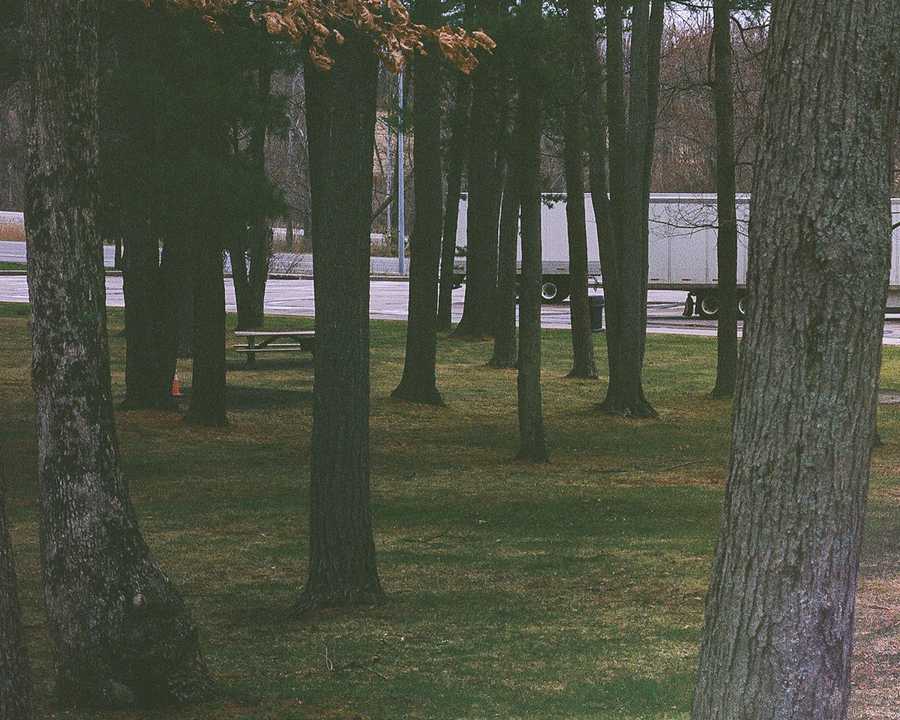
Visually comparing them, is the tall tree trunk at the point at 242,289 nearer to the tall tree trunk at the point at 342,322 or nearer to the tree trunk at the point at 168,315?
the tree trunk at the point at 168,315

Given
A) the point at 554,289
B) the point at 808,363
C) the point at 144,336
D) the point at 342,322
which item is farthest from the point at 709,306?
the point at 808,363

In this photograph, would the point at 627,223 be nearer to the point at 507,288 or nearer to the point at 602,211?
the point at 602,211

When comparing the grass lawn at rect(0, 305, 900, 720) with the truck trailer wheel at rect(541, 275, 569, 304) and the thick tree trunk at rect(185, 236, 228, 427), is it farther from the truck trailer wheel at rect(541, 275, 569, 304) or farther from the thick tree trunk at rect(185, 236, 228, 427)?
the truck trailer wheel at rect(541, 275, 569, 304)

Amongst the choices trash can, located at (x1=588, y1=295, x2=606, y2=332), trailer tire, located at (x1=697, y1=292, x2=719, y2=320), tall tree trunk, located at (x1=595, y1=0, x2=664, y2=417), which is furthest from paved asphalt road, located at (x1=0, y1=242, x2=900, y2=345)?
tall tree trunk, located at (x1=595, y1=0, x2=664, y2=417)

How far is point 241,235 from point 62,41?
830 cm

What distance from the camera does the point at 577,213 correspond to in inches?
809

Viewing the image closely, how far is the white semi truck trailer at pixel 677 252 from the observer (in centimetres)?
3847

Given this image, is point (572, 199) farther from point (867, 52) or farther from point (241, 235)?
point (867, 52)

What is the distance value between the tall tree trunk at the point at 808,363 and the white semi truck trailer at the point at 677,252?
32.4 m

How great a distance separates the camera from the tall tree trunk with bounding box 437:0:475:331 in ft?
53.3

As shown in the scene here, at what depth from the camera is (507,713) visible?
635 cm

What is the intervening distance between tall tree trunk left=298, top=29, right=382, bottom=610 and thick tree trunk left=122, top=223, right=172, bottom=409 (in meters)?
9.89

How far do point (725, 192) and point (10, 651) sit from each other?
54.9 feet

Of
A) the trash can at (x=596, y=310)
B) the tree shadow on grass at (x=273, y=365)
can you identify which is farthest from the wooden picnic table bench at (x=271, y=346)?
the trash can at (x=596, y=310)
